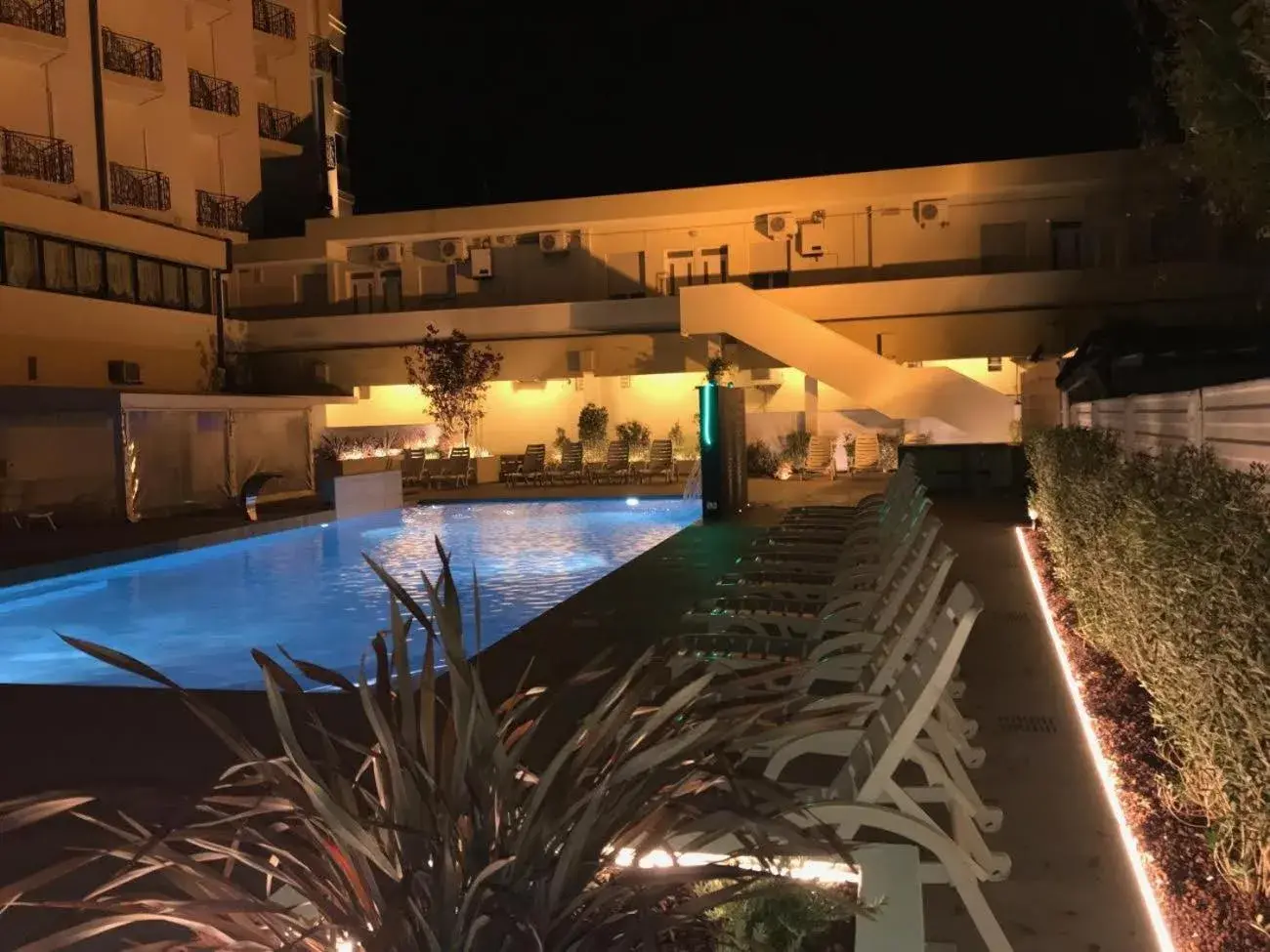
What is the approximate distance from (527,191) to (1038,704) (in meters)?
41.7

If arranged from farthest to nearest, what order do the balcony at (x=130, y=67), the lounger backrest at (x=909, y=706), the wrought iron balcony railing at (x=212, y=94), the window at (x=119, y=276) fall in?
the wrought iron balcony railing at (x=212, y=94) → the balcony at (x=130, y=67) → the window at (x=119, y=276) → the lounger backrest at (x=909, y=706)

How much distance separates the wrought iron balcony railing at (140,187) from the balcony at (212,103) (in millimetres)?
2580

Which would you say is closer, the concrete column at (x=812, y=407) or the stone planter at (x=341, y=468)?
the stone planter at (x=341, y=468)

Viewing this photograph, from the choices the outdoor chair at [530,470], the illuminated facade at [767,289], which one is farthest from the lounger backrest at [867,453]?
the outdoor chair at [530,470]

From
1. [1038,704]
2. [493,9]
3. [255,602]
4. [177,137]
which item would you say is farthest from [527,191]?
[1038,704]

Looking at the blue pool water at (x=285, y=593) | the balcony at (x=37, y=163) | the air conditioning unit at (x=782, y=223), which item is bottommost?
the blue pool water at (x=285, y=593)

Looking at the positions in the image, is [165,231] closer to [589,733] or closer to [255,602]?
[255,602]

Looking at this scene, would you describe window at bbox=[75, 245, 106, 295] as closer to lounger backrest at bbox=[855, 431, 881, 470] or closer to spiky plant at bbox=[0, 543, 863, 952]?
lounger backrest at bbox=[855, 431, 881, 470]

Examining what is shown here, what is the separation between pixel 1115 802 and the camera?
3.74 metres

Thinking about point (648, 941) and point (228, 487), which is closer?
point (648, 941)

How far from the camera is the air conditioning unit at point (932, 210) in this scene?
77.3ft

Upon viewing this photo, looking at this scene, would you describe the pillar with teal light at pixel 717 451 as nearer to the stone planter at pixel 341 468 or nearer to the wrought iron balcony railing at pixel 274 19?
the stone planter at pixel 341 468

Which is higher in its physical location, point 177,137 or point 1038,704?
point 177,137

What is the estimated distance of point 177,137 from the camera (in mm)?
23594
